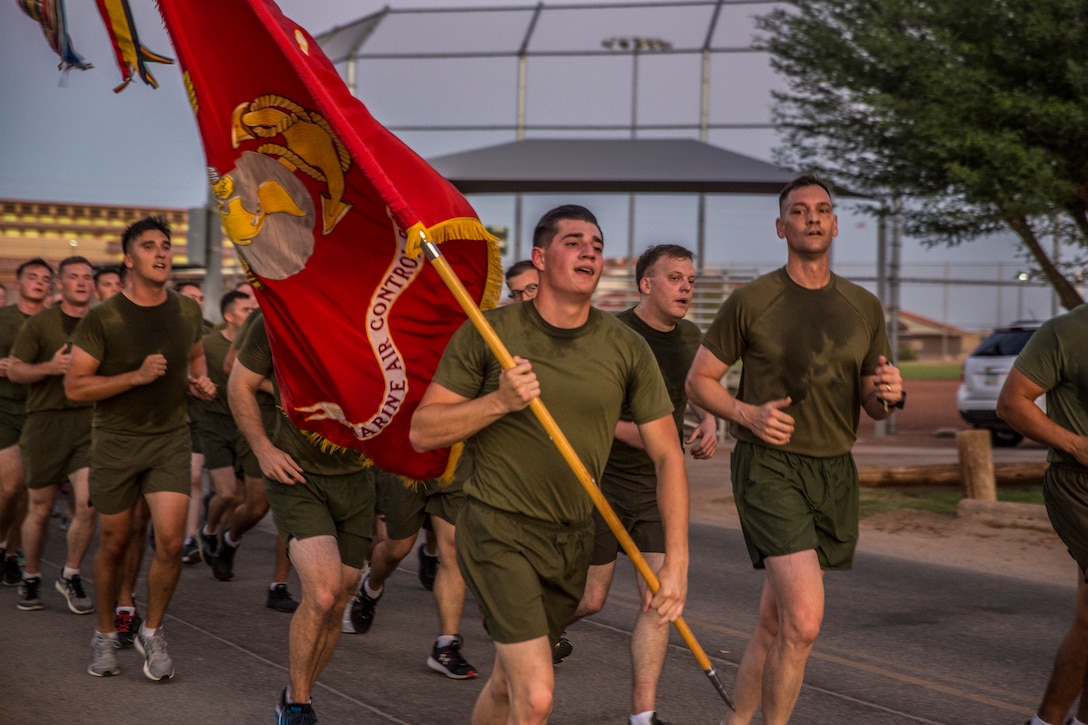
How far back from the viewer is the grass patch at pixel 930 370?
39.9m

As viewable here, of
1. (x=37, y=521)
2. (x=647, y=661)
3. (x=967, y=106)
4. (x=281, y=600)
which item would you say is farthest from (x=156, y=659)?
(x=967, y=106)

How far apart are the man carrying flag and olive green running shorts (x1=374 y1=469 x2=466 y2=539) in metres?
3.20

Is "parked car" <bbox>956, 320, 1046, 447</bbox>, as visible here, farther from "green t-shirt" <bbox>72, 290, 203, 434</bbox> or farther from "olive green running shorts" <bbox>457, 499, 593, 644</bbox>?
"olive green running shorts" <bbox>457, 499, 593, 644</bbox>

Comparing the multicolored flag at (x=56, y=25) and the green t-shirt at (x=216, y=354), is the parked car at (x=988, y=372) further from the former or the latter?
the multicolored flag at (x=56, y=25)

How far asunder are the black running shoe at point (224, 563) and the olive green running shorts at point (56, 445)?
1.24 m

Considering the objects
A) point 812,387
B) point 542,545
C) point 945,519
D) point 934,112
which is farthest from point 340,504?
point 934,112

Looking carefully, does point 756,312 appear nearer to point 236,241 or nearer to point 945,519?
point 236,241

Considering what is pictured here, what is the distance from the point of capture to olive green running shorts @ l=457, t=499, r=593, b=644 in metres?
4.42

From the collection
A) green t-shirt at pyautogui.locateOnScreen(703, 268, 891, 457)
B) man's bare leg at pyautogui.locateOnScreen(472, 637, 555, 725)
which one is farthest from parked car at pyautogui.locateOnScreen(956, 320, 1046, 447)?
man's bare leg at pyautogui.locateOnScreen(472, 637, 555, 725)

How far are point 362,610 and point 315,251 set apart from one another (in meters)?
2.84

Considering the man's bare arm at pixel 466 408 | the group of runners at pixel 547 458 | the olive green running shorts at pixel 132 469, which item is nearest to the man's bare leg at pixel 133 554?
the group of runners at pixel 547 458

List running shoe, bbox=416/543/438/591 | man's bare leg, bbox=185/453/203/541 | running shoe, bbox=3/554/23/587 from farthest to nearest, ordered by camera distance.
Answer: man's bare leg, bbox=185/453/203/541
running shoe, bbox=3/554/23/587
running shoe, bbox=416/543/438/591

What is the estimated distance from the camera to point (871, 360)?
547cm

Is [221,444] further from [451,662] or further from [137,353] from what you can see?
[451,662]
